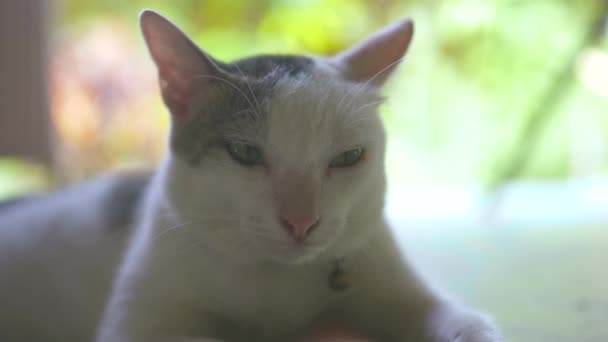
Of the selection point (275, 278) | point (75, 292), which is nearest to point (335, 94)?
point (275, 278)

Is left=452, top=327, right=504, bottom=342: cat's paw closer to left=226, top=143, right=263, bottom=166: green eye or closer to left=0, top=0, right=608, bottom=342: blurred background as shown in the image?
left=226, top=143, right=263, bottom=166: green eye

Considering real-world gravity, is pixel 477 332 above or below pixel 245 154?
below

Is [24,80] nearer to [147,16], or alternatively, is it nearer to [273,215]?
[147,16]

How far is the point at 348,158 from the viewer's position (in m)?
0.97

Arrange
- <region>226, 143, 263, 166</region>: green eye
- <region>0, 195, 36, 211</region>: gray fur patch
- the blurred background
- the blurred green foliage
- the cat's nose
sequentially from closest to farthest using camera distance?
the cat's nose → <region>226, 143, 263, 166</region>: green eye → <region>0, 195, 36, 211</region>: gray fur patch → the blurred background → the blurred green foliage

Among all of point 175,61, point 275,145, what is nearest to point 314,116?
point 275,145

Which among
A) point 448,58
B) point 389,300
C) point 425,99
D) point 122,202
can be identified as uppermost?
point 448,58

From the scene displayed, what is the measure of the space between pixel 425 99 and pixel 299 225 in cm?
233

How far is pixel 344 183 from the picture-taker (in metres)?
0.94

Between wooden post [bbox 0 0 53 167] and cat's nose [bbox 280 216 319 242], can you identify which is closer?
cat's nose [bbox 280 216 319 242]

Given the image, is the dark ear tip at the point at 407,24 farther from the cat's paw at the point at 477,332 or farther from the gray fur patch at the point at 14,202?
the gray fur patch at the point at 14,202

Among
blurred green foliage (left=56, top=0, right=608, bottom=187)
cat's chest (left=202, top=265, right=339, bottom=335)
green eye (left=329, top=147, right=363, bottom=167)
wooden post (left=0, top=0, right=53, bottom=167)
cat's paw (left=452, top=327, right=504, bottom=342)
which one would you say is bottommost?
cat's paw (left=452, top=327, right=504, bottom=342)

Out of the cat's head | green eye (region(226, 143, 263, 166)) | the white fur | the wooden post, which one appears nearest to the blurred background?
the wooden post

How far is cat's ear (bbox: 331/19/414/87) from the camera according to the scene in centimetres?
111
